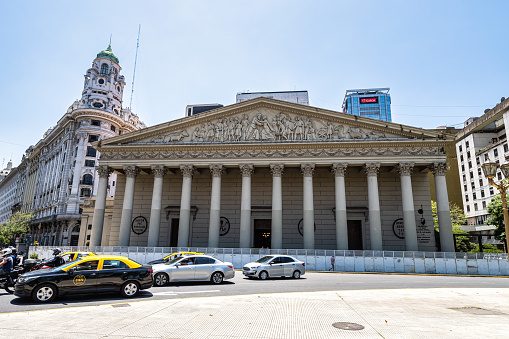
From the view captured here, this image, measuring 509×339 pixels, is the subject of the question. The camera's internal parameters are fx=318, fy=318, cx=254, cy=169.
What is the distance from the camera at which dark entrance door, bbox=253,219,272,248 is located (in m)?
34.5

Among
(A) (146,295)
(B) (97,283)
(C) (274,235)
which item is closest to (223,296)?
(A) (146,295)

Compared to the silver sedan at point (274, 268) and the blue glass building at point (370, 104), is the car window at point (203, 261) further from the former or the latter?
the blue glass building at point (370, 104)

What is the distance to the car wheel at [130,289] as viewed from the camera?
11678 millimetres

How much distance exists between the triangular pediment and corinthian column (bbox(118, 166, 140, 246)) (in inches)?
124

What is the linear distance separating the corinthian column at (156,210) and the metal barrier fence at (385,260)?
3786 mm

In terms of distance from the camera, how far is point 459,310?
1002 centimetres

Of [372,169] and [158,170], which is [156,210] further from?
[372,169]

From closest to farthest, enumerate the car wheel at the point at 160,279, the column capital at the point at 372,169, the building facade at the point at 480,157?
the car wheel at the point at 160,279, the column capital at the point at 372,169, the building facade at the point at 480,157

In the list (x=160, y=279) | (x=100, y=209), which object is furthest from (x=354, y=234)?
(x=100, y=209)

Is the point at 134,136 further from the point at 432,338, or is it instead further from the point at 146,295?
the point at 432,338

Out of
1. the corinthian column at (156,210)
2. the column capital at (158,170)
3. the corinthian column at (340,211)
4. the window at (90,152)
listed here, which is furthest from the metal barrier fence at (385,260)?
the window at (90,152)

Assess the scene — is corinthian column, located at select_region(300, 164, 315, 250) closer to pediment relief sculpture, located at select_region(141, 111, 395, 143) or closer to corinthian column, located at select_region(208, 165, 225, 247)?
pediment relief sculpture, located at select_region(141, 111, 395, 143)

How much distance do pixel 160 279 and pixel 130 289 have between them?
3307 millimetres

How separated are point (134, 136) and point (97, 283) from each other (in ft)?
80.0
